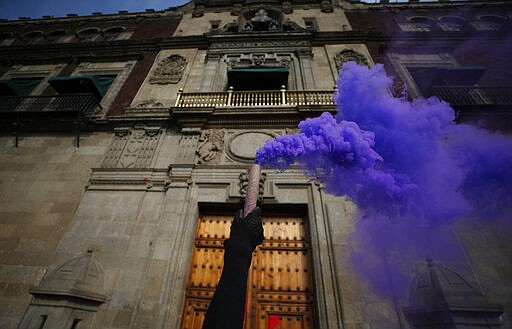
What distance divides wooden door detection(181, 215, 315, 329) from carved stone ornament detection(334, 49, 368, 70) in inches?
318

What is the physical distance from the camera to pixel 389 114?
18.2 ft

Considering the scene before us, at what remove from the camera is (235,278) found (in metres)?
2.45

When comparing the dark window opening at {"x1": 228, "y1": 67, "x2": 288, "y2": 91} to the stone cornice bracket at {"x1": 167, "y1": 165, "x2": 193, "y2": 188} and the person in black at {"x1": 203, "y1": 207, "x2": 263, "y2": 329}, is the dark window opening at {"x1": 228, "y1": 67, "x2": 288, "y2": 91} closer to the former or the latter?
the stone cornice bracket at {"x1": 167, "y1": 165, "x2": 193, "y2": 188}

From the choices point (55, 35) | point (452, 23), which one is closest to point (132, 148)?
point (55, 35)

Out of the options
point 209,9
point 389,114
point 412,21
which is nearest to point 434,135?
point 389,114

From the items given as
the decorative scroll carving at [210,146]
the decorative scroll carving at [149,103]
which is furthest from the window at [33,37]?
the decorative scroll carving at [210,146]

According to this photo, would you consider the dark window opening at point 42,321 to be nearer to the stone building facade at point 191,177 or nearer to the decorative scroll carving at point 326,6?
the stone building facade at point 191,177

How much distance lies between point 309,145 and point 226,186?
9.39 feet

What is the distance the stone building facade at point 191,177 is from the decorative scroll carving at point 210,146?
5cm

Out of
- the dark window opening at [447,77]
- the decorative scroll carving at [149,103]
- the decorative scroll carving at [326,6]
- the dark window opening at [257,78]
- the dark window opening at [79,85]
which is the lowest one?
the decorative scroll carving at [149,103]

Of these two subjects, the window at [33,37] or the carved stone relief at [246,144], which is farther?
the window at [33,37]

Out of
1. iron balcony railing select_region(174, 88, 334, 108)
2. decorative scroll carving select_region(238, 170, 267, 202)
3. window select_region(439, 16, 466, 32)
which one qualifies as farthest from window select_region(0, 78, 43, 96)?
window select_region(439, 16, 466, 32)

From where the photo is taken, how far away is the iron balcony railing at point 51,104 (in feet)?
28.1

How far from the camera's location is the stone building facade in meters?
4.80
